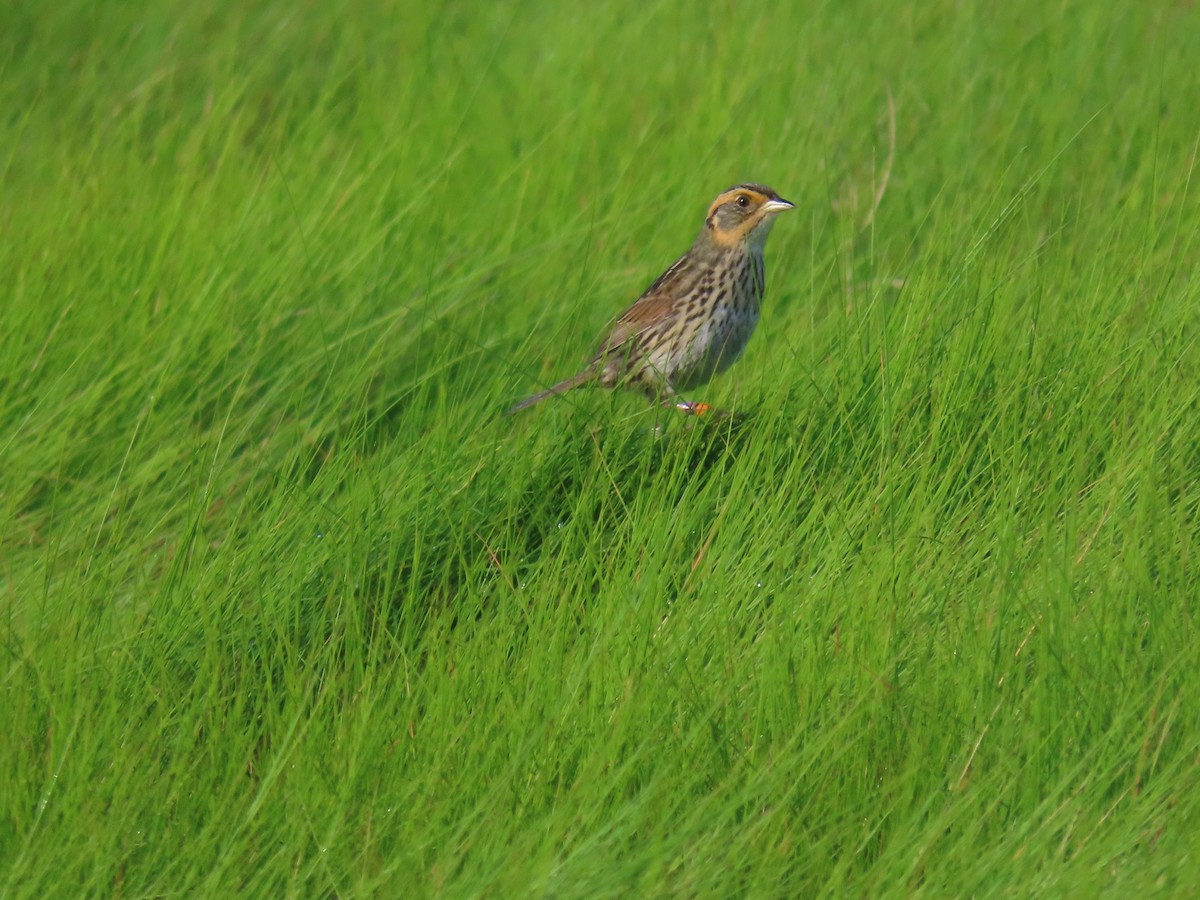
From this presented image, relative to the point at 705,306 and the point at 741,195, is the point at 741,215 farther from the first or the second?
the point at 705,306

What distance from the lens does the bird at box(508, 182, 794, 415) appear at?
5789mm

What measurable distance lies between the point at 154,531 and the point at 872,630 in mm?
2238

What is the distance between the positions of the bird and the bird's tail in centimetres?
25

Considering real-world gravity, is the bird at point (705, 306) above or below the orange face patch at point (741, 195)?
below

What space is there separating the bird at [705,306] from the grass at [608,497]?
172 mm

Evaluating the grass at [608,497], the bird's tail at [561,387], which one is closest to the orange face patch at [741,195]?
the grass at [608,497]

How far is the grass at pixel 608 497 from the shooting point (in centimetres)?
348

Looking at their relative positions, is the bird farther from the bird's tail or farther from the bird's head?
the bird's tail

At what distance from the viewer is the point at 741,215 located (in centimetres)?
596

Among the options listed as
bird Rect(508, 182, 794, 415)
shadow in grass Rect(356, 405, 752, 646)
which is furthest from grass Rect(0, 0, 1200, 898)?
bird Rect(508, 182, 794, 415)

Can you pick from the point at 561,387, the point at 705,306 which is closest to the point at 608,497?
the point at 561,387

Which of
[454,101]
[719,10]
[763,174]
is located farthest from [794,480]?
[719,10]

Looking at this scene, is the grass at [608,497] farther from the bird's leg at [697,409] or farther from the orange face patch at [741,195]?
the orange face patch at [741,195]

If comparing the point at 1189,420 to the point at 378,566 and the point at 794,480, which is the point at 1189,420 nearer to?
the point at 794,480
